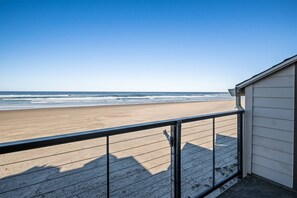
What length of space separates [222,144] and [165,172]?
200 cm

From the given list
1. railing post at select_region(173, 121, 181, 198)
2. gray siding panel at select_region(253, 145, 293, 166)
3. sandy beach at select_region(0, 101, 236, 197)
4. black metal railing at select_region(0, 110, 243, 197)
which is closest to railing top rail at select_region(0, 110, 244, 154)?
black metal railing at select_region(0, 110, 243, 197)

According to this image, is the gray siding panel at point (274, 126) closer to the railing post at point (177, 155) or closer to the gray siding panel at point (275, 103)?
the gray siding panel at point (275, 103)

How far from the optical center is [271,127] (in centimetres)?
221

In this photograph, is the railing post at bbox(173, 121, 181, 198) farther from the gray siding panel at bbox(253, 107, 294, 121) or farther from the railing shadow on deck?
the gray siding panel at bbox(253, 107, 294, 121)

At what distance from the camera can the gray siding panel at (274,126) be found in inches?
80.8

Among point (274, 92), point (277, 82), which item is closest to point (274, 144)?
point (274, 92)

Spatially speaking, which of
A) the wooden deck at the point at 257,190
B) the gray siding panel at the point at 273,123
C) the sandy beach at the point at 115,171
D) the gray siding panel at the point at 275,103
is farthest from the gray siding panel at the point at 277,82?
the wooden deck at the point at 257,190

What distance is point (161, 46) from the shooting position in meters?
11.3

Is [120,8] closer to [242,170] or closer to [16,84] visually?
[242,170]

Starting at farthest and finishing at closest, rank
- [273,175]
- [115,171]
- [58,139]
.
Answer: [115,171] < [273,175] < [58,139]

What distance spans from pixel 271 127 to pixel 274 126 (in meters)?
0.04

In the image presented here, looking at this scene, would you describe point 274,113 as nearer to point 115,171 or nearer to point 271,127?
point 271,127

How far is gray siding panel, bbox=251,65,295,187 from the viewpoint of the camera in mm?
2053

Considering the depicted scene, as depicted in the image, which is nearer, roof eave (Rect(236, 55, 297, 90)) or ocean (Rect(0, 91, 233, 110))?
roof eave (Rect(236, 55, 297, 90))
